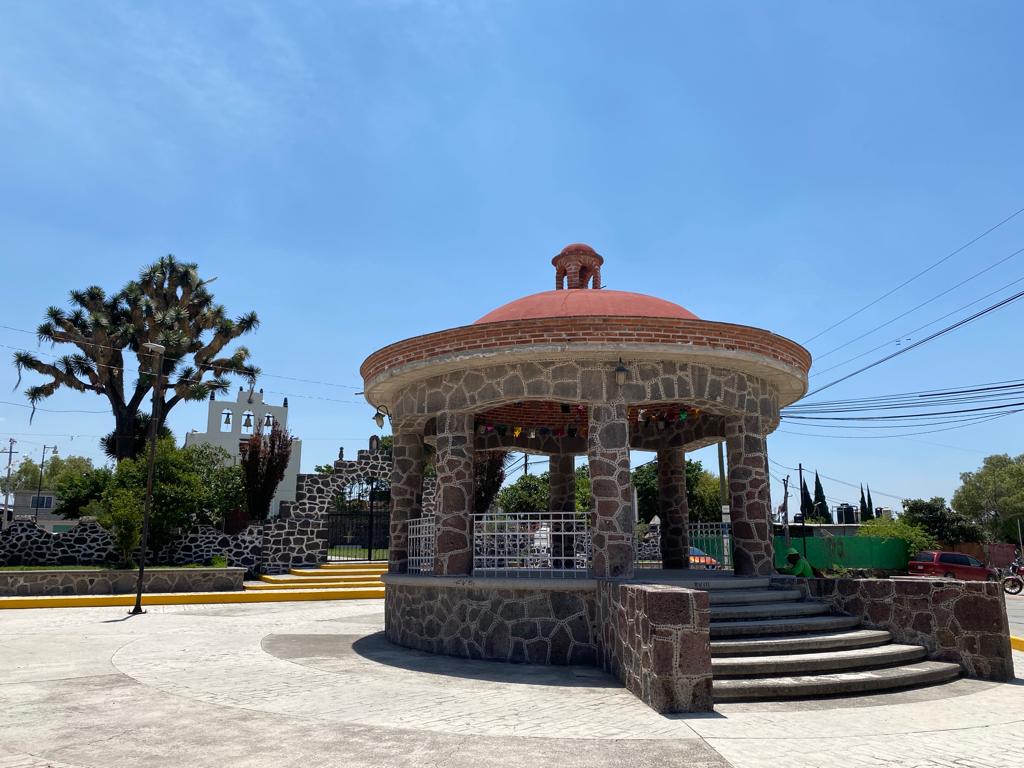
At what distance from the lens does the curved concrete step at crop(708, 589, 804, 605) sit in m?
8.92

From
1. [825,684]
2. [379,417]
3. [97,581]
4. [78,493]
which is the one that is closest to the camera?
[825,684]

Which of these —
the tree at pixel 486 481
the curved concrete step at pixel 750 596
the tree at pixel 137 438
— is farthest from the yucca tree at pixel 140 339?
the curved concrete step at pixel 750 596

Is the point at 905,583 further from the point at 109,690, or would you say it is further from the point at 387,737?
the point at 109,690

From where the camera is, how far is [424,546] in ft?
35.9

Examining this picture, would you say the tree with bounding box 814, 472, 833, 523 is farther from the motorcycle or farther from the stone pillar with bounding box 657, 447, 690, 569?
the stone pillar with bounding box 657, 447, 690, 569

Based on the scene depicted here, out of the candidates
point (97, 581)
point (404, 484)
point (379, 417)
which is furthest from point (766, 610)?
point (97, 581)

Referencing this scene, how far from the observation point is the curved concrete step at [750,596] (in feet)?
29.3

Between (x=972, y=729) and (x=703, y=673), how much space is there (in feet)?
6.97

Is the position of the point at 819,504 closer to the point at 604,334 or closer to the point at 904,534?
the point at 904,534

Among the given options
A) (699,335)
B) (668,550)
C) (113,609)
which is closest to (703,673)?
(699,335)

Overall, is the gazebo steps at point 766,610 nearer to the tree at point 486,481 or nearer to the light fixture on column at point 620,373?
the light fixture on column at point 620,373

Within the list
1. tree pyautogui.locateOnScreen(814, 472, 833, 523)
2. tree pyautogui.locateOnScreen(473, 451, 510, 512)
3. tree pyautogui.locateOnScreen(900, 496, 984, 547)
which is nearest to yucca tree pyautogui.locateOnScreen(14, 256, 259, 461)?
tree pyautogui.locateOnScreen(473, 451, 510, 512)

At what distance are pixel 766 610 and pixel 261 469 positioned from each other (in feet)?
71.2

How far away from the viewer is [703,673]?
6344 millimetres
